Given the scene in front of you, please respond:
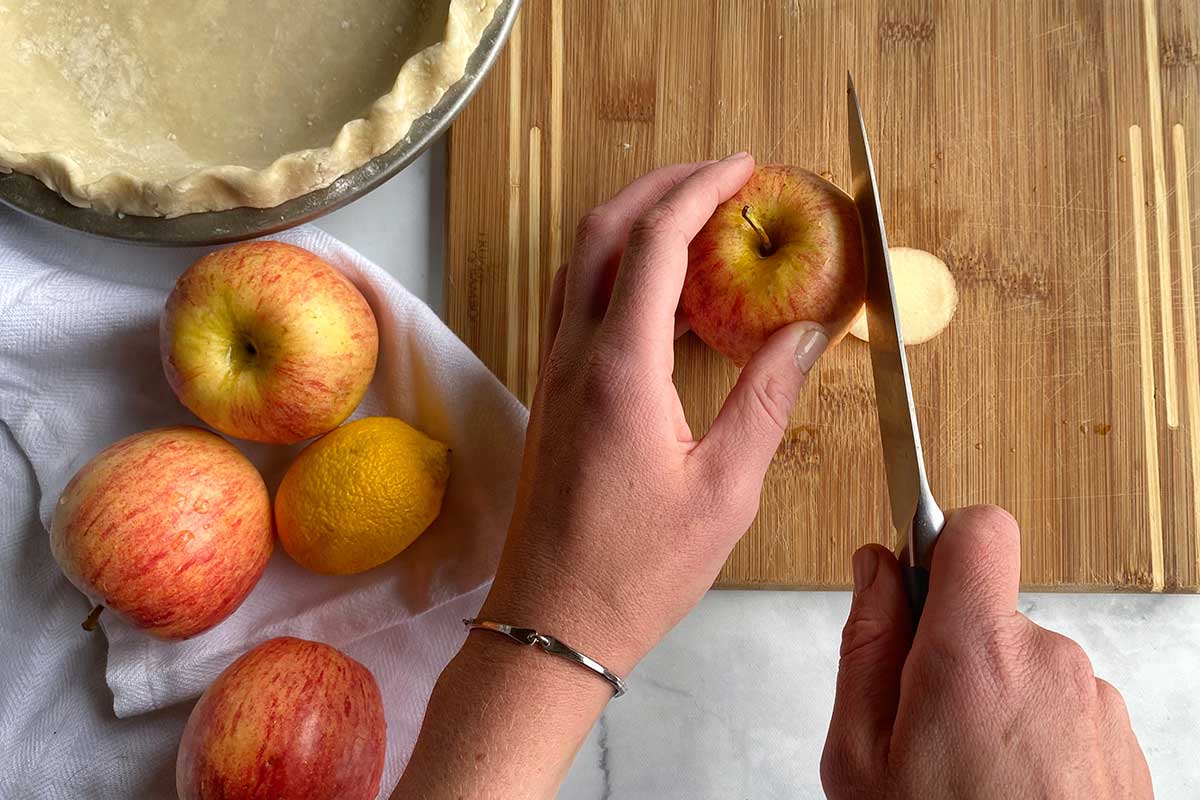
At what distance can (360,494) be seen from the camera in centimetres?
119

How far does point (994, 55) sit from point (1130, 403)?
1.69 ft

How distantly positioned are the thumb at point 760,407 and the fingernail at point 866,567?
184 mm

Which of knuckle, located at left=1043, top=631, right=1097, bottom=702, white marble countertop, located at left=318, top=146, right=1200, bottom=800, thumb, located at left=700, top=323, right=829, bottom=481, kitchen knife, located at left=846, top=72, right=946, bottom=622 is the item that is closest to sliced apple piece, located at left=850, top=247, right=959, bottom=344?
kitchen knife, located at left=846, top=72, right=946, bottom=622

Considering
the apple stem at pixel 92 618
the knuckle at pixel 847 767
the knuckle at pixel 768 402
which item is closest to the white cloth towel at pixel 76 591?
the apple stem at pixel 92 618

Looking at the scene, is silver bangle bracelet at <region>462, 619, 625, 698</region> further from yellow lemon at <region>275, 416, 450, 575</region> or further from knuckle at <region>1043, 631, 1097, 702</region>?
knuckle at <region>1043, 631, 1097, 702</region>

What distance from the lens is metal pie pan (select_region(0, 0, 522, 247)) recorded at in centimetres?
118

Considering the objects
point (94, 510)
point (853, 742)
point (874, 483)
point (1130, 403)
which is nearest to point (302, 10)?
point (94, 510)

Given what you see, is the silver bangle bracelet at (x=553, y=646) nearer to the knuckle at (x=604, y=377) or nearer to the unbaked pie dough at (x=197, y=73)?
the knuckle at (x=604, y=377)

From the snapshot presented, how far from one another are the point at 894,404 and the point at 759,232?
26 cm

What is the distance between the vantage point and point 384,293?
4.32ft

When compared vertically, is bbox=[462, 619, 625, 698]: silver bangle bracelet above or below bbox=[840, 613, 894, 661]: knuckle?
above

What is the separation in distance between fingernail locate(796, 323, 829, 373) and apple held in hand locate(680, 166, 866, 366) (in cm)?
2

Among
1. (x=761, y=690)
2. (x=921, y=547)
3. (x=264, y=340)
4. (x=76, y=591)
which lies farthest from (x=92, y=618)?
(x=921, y=547)

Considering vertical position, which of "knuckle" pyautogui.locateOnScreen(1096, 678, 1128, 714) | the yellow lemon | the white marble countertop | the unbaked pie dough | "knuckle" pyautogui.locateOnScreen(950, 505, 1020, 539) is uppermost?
the unbaked pie dough
